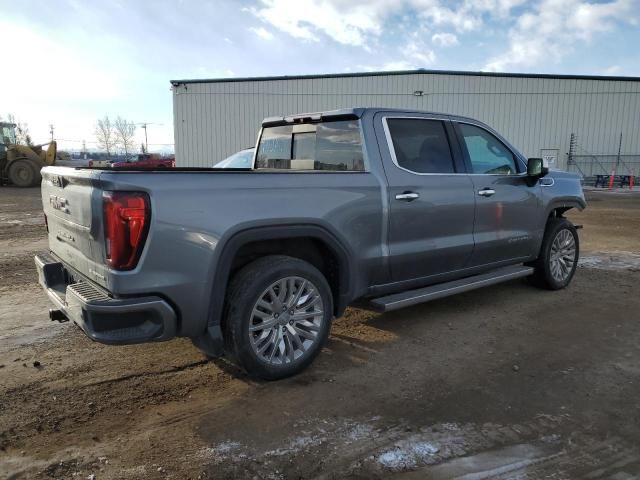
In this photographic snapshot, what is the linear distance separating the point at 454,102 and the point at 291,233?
86.7 feet

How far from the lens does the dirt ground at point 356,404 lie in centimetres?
269

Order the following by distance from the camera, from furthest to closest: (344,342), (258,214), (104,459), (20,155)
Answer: (20,155) < (344,342) < (258,214) < (104,459)

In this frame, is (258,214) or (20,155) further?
(20,155)

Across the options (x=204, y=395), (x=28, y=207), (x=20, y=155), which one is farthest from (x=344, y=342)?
(x=20, y=155)

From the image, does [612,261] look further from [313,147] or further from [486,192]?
[313,147]

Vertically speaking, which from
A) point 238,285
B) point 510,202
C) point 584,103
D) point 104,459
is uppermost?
point 584,103

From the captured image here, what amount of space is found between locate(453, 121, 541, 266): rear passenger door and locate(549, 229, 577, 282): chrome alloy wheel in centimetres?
48

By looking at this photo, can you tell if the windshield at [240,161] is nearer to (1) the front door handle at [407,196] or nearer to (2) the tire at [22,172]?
(1) the front door handle at [407,196]

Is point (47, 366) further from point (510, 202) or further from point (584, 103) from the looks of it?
point (584, 103)

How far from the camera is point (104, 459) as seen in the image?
2.70m

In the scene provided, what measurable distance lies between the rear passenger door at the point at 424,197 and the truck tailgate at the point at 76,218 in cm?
216

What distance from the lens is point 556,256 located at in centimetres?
600

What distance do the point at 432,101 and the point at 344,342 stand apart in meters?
25.5

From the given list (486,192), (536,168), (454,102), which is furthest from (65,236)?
(454,102)
